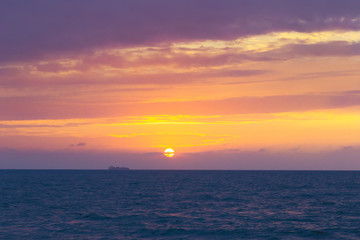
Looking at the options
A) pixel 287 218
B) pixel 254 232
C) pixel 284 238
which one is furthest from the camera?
pixel 287 218

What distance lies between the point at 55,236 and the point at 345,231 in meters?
34.1

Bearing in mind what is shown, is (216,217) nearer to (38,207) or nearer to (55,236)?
(55,236)

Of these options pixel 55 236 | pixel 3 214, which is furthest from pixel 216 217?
pixel 3 214

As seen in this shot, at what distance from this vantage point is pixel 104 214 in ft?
207

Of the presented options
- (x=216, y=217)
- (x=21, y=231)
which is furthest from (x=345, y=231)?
(x=21, y=231)

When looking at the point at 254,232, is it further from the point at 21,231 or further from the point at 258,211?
the point at 21,231

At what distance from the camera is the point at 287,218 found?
192ft

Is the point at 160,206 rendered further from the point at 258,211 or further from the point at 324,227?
the point at 324,227

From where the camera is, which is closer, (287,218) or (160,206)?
(287,218)

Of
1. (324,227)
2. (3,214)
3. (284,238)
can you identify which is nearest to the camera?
(284,238)

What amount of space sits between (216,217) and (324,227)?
15.1 metres

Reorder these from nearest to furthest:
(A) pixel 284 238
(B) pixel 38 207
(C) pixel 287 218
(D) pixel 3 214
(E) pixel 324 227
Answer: (A) pixel 284 238 → (E) pixel 324 227 → (C) pixel 287 218 → (D) pixel 3 214 → (B) pixel 38 207

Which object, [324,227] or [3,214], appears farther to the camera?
[3,214]

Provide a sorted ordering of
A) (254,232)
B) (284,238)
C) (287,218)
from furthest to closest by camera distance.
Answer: (287,218)
(254,232)
(284,238)
